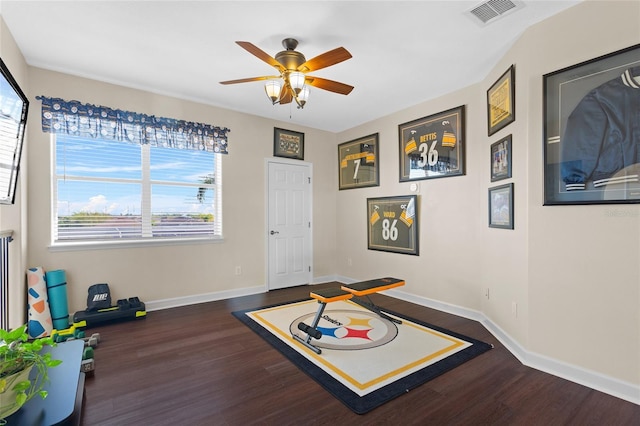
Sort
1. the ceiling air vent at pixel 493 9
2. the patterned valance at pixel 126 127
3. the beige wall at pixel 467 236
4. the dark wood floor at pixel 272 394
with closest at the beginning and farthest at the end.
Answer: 1. the dark wood floor at pixel 272 394
2. the beige wall at pixel 467 236
3. the ceiling air vent at pixel 493 9
4. the patterned valance at pixel 126 127

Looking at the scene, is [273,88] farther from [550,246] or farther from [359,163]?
[359,163]

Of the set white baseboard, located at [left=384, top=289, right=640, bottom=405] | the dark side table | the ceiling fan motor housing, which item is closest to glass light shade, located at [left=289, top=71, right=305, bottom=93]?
the ceiling fan motor housing

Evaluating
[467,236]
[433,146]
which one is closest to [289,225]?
[433,146]

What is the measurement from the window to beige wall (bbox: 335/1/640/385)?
3401 mm

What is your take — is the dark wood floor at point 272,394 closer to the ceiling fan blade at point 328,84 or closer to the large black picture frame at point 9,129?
the large black picture frame at point 9,129

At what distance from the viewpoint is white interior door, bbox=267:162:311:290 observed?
4.90 m

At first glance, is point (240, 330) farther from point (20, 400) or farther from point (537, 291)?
point (537, 291)

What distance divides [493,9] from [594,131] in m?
1.15

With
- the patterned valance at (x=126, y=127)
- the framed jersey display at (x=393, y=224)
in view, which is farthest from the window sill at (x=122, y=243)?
the framed jersey display at (x=393, y=224)

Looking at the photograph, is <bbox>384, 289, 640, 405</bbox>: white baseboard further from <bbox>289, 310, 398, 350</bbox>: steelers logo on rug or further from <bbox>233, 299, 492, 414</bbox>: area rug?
<bbox>289, 310, 398, 350</bbox>: steelers logo on rug

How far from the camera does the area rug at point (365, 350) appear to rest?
7.07ft

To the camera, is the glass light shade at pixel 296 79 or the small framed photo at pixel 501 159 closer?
the glass light shade at pixel 296 79

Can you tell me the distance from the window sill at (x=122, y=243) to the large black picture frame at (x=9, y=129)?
1.10 meters

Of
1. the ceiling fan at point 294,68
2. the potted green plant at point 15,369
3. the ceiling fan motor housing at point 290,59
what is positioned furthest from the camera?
the ceiling fan motor housing at point 290,59
